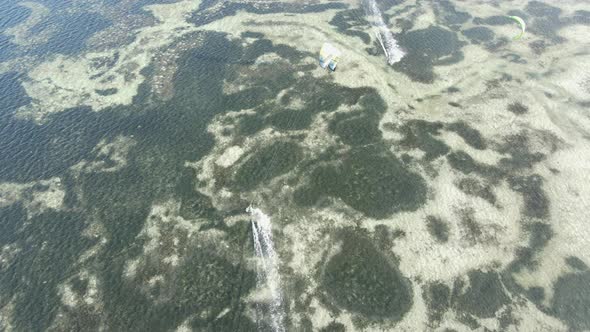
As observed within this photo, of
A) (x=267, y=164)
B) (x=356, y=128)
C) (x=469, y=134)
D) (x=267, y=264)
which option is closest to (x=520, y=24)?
(x=469, y=134)

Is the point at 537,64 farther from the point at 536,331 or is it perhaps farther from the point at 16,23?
the point at 16,23

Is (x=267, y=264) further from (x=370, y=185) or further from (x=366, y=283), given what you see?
(x=370, y=185)

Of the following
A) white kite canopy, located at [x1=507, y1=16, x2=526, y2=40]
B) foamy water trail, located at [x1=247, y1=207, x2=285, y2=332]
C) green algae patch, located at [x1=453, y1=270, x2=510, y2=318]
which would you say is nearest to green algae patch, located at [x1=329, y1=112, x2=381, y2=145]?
foamy water trail, located at [x1=247, y1=207, x2=285, y2=332]

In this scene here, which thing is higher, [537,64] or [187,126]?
[537,64]

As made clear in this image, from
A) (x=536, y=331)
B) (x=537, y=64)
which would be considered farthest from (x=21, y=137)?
(x=537, y=64)

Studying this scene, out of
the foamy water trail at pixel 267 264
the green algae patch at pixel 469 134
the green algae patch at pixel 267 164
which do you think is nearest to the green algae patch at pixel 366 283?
the foamy water trail at pixel 267 264

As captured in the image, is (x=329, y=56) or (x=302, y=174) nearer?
(x=302, y=174)
